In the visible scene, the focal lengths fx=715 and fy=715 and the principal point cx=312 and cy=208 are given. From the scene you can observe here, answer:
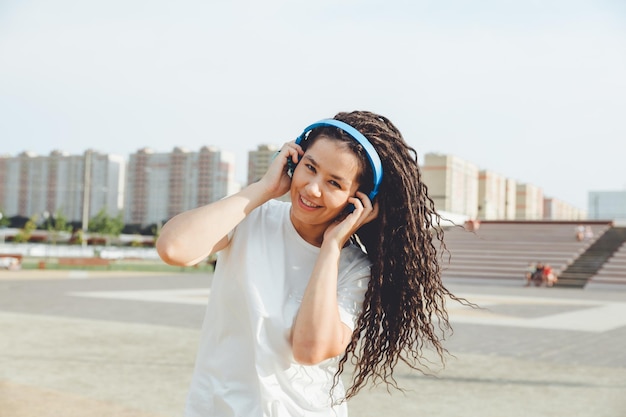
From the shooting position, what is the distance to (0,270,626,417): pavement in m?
5.32

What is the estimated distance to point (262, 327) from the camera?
166cm

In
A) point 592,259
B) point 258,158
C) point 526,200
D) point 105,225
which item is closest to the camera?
point 592,259

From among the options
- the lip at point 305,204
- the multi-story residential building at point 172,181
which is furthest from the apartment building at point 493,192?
the lip at point 305,204

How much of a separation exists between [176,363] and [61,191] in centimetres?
7683

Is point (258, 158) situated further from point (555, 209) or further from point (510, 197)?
point (555, 209)

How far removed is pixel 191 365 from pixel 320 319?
18.0 ft

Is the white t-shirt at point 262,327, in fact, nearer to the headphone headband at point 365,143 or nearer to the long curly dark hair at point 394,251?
the long curly dark hair at point 394,251

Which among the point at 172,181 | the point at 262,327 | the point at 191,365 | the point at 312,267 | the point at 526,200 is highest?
the point at 172,181

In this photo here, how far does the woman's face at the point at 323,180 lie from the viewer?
1717mm

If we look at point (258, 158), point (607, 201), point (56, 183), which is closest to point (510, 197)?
point (607, 201)

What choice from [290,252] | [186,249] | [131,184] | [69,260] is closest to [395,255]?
[290,252]

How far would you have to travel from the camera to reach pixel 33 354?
725 centimetres

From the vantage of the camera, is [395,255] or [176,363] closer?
[395,255]

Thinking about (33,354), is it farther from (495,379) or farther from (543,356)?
(543,356)
